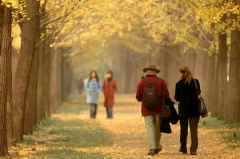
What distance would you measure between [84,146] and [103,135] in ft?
9.91

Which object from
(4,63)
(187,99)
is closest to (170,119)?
(187,99)

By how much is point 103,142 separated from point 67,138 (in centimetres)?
141

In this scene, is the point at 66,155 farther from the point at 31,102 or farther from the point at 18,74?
the point at 31,102

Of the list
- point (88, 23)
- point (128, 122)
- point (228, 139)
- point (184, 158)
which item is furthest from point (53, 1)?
point (184, 158)

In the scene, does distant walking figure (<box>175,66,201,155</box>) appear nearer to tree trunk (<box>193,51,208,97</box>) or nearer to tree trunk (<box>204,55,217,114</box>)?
tree trunk (<box>204,55,217,114</box>)

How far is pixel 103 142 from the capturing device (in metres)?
15.9

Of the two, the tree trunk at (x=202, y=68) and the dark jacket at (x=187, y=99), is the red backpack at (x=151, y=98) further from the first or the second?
the tree trunk at (x=202, y=68)

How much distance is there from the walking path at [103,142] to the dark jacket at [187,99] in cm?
94

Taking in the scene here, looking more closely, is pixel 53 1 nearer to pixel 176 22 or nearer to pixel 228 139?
pixel 176 22

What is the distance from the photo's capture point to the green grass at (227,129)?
14.4m

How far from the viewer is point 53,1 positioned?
19859mm

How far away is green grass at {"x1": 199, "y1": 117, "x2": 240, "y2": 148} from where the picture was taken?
47.2 feet

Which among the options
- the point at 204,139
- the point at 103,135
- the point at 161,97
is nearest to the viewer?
the point at 161,97

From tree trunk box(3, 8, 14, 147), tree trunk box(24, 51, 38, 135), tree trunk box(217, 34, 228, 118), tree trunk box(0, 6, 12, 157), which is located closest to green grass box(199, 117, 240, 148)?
tree trunk box(217, 34, 228, 118)
